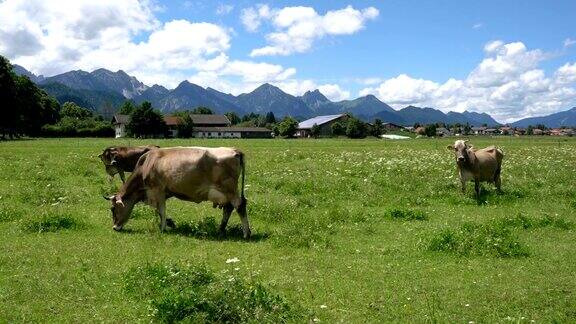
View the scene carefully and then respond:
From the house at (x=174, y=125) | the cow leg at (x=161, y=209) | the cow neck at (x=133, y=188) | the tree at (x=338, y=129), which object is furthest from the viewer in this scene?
the tree at (x=338, y=129)

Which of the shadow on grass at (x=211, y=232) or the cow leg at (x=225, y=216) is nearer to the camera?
the shadow on grass at (x=211, y=232)

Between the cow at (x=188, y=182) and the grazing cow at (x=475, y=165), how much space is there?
1105cm

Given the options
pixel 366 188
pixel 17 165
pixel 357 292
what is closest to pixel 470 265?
pixel 357 292

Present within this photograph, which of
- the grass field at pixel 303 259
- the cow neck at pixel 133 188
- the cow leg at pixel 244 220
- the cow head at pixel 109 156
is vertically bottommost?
the grass field at pixel 303 259

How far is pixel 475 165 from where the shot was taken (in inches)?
862

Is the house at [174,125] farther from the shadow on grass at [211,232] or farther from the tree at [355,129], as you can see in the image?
the shadow on grass at [211,232]

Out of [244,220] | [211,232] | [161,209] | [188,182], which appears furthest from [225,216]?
[161,209]

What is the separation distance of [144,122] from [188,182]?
396 feet

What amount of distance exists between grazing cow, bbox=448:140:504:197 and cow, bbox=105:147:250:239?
36.3 ft

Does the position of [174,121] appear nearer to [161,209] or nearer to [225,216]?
[161,209]

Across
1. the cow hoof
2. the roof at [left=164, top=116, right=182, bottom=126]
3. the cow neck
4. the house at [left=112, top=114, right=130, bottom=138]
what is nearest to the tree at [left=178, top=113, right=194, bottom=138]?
the roof at [left=164, top=116, right=182, bottom=126]

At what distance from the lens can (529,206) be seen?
19625 mm

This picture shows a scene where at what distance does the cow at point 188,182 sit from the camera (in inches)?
576

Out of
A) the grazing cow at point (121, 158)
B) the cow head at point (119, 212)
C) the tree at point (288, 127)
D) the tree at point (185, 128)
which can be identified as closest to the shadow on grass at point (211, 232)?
the cow head at point (119, 212)
